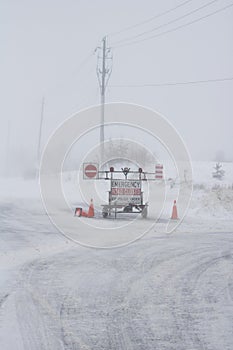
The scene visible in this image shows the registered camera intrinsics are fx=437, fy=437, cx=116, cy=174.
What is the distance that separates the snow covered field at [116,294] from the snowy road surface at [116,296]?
0.04 ft

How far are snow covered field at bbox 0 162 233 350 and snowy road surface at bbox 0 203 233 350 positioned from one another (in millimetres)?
12

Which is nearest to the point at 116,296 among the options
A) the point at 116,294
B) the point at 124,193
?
the point at 116,294

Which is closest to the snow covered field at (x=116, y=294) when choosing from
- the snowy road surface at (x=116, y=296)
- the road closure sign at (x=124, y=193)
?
the snowy road surface at (x=116, y=296)

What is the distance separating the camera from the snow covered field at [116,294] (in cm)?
460

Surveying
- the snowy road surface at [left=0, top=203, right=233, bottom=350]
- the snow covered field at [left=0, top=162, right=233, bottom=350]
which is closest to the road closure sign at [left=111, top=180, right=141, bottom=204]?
the snow covered field at [left=0, top=162, right=233, bottom=350]

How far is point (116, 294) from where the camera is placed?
627 centimetres

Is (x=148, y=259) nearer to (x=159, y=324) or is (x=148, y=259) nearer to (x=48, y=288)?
(x=48, y=288)

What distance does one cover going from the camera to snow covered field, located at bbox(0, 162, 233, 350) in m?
4.60

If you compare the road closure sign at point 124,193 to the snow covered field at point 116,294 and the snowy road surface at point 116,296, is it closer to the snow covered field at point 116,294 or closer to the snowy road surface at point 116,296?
the snow covered field at point 116,294

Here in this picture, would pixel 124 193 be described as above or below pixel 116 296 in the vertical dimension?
above

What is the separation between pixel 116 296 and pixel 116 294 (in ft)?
0.32

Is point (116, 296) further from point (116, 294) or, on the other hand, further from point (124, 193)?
point (124, 193)

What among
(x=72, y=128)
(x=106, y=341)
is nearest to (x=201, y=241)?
(x=106, y=341)

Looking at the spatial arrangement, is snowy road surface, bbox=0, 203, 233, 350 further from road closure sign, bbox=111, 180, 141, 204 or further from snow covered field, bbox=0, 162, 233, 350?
road closure sign, bbox=111, 180, 141, 204
